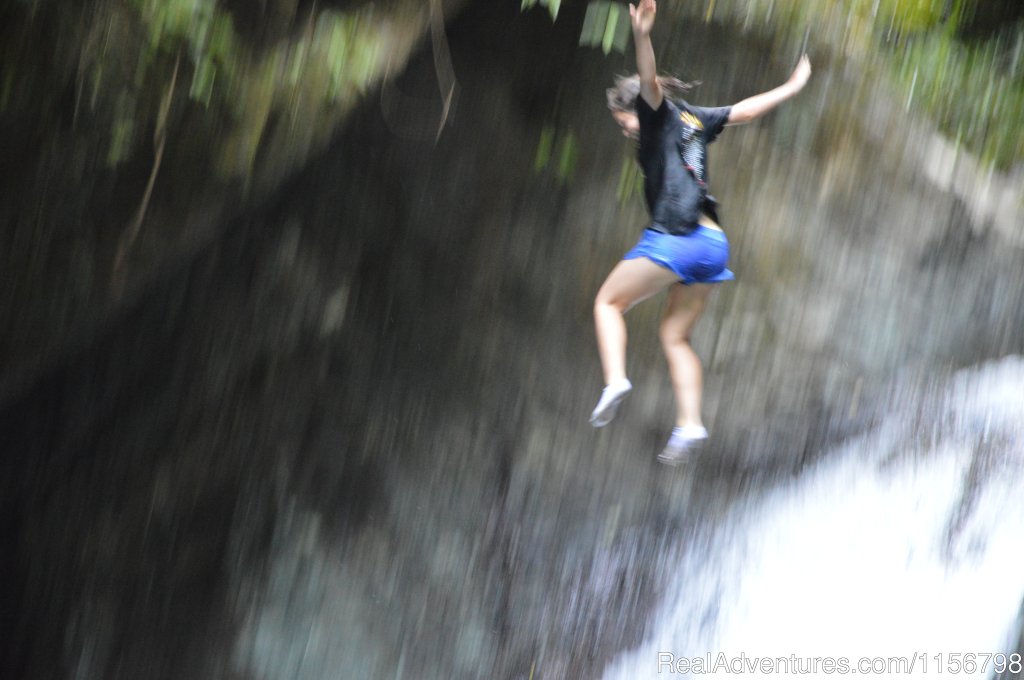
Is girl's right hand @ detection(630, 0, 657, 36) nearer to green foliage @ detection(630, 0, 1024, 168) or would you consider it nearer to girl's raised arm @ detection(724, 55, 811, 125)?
girl's raised arm @ detection(724, 55, 811, 125)

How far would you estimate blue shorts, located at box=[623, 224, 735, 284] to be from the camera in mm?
3213

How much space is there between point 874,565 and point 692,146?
8.38 ft

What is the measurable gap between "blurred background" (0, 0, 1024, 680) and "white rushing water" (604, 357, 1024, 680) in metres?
0.02

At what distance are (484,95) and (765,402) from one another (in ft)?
7.52

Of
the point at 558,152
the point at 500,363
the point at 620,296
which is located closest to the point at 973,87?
the point at 558,152

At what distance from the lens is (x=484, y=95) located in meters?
4.96

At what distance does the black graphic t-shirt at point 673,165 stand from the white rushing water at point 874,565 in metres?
2.34

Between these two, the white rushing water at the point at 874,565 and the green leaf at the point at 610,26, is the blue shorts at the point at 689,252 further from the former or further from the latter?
the white rushing water at the point at 874,565

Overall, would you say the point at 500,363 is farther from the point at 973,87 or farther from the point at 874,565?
the point at 973,87

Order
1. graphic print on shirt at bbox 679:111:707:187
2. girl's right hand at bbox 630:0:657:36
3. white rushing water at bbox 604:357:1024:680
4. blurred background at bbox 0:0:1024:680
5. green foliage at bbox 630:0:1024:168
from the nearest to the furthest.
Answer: girl's right hand at bbox 630:0:657:36, graphic print on shirt at bbox 679:111:707:187, white rushing water at bbox 604:357:1024:680, blurred background at bbox 0:0:1024:680, green foliage at bbox 630:0:1024:168

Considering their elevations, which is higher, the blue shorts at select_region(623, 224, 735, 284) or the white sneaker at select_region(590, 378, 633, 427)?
the blue shorts at select_region(623, 224, 735, 284)

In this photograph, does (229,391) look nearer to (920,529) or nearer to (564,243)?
(564,243)

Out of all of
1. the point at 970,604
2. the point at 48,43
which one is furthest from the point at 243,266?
the point at 970,604

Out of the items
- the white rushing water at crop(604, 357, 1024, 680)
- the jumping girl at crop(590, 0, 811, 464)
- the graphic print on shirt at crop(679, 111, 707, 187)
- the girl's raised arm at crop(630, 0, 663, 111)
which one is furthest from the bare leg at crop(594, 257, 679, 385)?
the white rushing water at crop(604, 357, 1024, 680)
